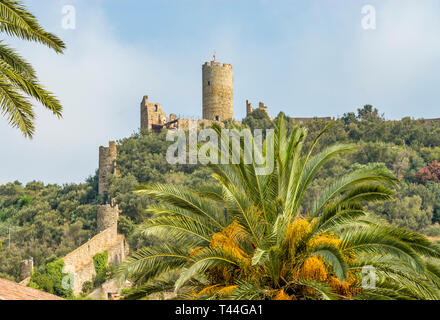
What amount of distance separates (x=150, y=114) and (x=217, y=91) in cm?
766

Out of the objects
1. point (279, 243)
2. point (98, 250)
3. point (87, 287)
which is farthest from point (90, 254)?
point (279, 243)

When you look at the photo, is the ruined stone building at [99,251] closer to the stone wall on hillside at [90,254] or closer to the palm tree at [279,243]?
the stone wall on hillside at [90,254]

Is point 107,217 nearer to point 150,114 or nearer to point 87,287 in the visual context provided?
point 87,287

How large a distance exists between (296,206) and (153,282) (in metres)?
2.68

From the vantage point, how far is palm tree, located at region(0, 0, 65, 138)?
885 centimetres

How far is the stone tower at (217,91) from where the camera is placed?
63.3 meters

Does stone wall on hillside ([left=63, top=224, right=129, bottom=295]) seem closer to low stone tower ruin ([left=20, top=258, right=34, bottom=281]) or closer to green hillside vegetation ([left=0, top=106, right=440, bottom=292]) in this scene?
green hillside vegetation ([left=0, top=106, right=440, bottom=292])

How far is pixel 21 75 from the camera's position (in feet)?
30.3

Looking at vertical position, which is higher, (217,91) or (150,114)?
(217,91)

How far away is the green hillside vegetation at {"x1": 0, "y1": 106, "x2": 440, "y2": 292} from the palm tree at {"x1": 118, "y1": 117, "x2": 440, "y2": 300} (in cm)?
2154

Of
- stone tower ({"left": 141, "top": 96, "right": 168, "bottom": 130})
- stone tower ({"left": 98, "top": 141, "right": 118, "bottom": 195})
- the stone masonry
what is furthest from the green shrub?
stone tower ({"left": 141, "top": 96, "right": 168, "bottom": 130})
